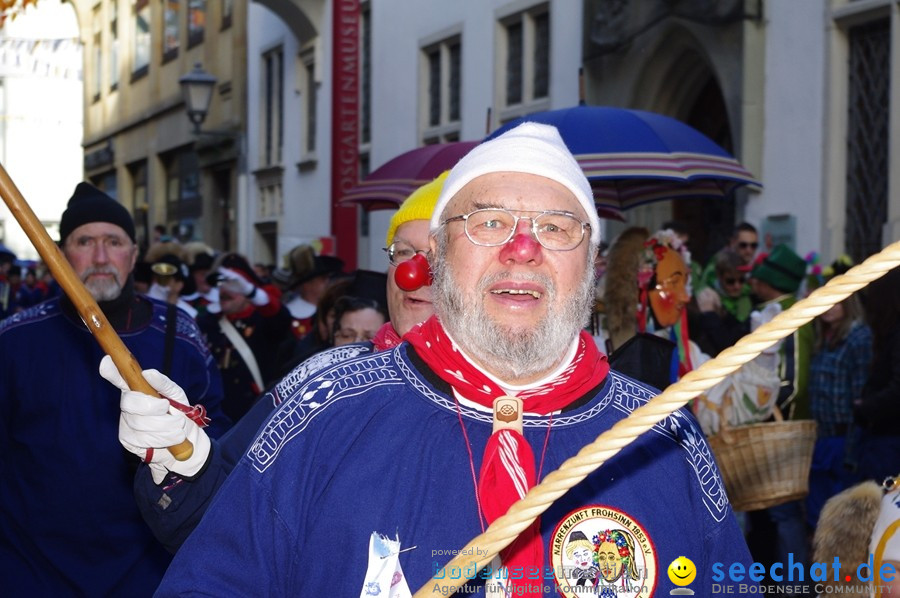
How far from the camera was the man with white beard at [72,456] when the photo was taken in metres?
4.62

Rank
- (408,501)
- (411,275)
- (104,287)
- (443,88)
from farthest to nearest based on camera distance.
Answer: (443,88) < (104,287) < (411,275) < (408,501)

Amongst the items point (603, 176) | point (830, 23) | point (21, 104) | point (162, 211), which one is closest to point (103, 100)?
point (21, 104)

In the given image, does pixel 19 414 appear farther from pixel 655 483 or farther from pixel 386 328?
pixel 655 483

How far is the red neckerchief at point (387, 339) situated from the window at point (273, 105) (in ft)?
70.3

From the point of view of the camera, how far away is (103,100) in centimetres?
3872

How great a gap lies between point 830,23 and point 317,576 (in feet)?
31.4

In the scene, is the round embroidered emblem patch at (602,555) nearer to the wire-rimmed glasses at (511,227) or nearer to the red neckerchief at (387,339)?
the wire-rimmed glasses at (511,227)

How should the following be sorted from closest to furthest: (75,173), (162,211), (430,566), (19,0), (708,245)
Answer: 1. (430,566)
2. (19,0)
3. (708,245)
4. (162,211)
5. (75,173)

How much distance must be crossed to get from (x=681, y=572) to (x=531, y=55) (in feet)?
47.2

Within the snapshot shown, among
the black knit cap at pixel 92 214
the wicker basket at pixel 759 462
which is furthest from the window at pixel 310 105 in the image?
the wicker basket at pixel 759 462

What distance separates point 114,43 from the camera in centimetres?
3712

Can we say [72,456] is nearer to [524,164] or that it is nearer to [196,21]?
[524,164]

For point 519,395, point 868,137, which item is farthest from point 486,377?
point 868,137

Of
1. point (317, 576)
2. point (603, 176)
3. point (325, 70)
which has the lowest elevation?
point (317, 576)
